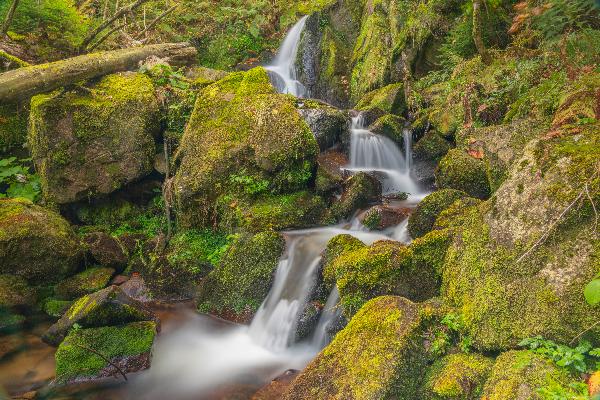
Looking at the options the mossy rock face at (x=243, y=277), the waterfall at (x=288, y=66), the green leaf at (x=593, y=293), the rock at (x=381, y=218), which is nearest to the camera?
the green leaf at (x=593, y=293)

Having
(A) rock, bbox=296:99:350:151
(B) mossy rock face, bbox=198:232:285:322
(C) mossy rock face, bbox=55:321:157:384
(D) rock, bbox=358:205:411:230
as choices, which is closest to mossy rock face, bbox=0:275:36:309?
(C) mossy rock face, bbox=55:321:157:384

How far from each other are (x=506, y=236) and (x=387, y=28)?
1113 centimetres

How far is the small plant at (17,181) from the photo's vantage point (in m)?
9.06

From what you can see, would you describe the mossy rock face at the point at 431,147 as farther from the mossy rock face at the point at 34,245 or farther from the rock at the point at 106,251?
the mossy rock face at the point at 34,245

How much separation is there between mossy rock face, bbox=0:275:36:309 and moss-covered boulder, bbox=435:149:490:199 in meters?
7.34

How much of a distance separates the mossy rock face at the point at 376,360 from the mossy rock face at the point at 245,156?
162 inches

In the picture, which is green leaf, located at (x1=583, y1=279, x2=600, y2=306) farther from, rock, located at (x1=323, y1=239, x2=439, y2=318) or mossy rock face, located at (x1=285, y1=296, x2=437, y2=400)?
rock, located at (x1=323, y1=239, x2=439, y2=318)

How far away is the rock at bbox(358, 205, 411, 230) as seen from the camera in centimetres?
729

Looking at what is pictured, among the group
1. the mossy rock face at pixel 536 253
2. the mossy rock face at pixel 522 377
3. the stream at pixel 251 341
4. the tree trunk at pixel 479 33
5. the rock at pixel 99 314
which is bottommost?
the stream at pixel 251 341

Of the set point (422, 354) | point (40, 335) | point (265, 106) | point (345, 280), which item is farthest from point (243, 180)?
point (422, 354)

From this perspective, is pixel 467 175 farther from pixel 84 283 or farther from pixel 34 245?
pixel 34 245

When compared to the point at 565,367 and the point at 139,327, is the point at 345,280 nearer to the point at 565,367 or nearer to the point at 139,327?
the point at 565,367

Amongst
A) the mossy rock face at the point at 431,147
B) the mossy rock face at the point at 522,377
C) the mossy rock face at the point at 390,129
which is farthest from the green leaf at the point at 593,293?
the mossy rock face at the point at 390,129

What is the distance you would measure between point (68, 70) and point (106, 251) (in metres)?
3.41
